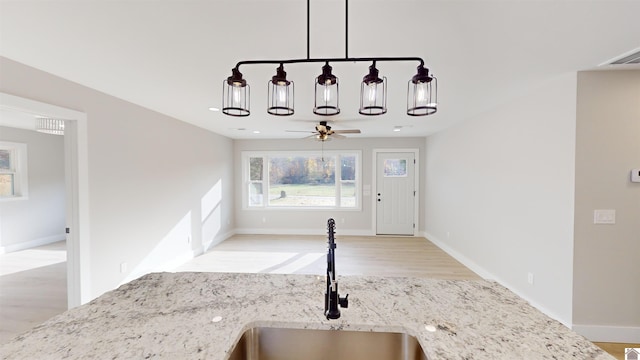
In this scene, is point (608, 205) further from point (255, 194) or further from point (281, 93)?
point (255, 194)

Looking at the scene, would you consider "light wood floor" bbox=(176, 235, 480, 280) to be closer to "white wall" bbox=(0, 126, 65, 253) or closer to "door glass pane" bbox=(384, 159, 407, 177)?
"door glass pane" bbox=(384, 159, 407, 177)

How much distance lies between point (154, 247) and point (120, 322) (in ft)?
10.4

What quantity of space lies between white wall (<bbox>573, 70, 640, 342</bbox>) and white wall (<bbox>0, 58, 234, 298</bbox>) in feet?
15.6

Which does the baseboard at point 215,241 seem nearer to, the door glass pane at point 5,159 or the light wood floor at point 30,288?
the light wood floor at point 30,288

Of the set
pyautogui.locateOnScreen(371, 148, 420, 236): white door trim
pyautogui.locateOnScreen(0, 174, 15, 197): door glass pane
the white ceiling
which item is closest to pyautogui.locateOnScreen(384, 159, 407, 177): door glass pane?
pyautogui.locateOnScreen(371, 148, 420, 236): white door trim

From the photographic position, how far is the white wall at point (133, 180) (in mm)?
2609

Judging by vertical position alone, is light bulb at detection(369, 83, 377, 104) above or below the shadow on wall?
above

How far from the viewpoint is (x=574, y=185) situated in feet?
7.88

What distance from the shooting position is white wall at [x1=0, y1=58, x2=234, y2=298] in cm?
261

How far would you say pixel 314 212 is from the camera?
6.46 metres

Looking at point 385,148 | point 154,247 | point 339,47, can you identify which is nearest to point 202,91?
point 339,47

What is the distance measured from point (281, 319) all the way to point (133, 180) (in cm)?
324

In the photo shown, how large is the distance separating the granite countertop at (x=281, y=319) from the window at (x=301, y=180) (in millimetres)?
5136

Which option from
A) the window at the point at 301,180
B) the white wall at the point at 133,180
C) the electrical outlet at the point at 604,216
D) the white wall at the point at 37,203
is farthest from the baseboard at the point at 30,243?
the electrical outlet at the point at 604,216
